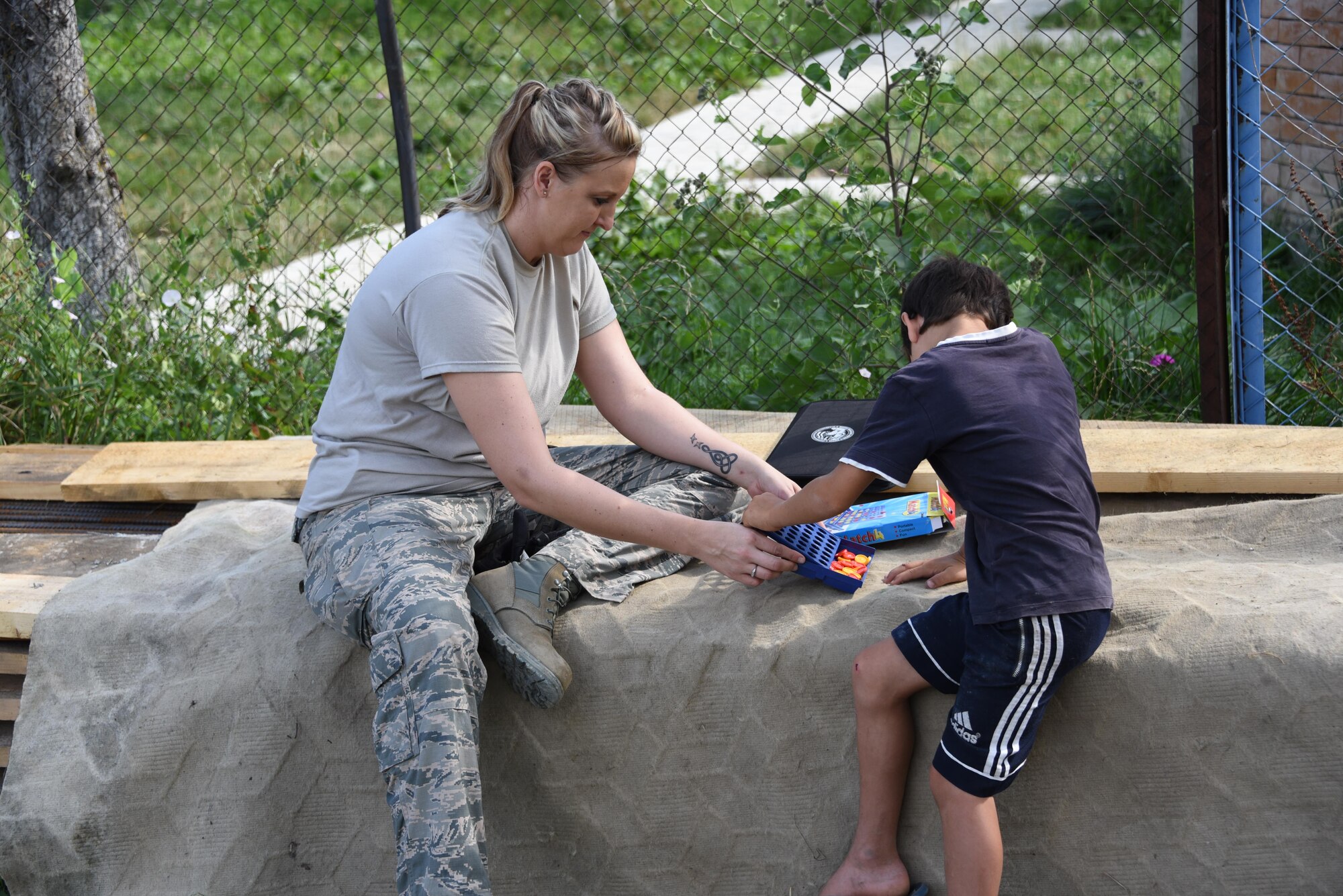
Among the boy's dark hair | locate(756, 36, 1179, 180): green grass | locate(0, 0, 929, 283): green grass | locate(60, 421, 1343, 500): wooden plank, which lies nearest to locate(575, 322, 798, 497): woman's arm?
locate(60, 421, 1343, 500): wooden plank

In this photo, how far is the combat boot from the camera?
2338mm

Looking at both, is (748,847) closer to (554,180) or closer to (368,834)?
(368,834)

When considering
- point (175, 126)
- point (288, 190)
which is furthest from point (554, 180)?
point (175, 126)

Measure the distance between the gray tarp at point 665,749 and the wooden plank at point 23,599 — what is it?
0.08 metres

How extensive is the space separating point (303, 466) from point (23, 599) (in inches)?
32.7

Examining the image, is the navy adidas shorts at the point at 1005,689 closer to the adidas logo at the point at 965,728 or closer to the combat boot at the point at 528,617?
the adidas logo at the point at 965,728

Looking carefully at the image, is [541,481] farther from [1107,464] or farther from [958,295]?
[1107,464]

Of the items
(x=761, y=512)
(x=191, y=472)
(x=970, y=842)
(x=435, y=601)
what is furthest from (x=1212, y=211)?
(x=191, y=472)

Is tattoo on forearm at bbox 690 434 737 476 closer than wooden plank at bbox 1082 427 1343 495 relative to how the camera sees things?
Yes

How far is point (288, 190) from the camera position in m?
4.25

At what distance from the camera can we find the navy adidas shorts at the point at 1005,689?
6.78 ft

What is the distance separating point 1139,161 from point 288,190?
12.2ft

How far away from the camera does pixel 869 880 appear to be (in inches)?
89.6

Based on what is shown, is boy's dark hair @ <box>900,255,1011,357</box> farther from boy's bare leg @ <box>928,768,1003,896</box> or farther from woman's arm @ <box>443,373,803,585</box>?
boy's bare leg @ <box>928,768,1003,896</box>
